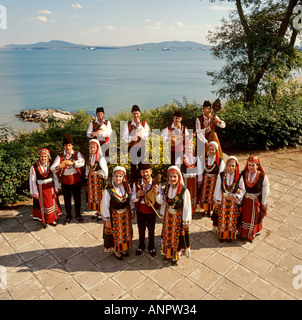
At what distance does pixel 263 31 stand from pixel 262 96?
287 centimetres

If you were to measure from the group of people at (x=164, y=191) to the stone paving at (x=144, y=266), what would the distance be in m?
0.27

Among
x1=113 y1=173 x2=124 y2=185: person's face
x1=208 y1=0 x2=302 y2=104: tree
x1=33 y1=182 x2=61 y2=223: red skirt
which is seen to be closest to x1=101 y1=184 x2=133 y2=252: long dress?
x1=113 y1=173 x2=124 y2=185: person's face

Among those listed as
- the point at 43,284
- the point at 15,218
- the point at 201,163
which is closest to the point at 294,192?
the point at 201,163

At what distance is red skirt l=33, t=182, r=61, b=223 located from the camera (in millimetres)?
6168

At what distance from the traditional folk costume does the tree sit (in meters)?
9.43

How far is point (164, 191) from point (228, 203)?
1504 mm

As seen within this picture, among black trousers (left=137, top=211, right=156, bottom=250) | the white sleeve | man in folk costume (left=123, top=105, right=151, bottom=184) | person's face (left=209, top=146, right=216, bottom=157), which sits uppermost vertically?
man in folk costume (left=123, top=105, right=151, bottom=184)

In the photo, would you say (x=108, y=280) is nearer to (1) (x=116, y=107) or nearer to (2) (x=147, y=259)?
(2) (x=147, y=259)

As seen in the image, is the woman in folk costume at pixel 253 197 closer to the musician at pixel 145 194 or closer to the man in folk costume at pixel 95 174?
the musician at pixel 145 194

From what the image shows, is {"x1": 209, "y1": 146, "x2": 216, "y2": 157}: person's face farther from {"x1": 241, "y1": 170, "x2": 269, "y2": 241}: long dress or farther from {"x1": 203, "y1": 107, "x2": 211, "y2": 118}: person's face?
{"x1": 203, "y1": 107, "x2": 211, "y2": 118}: person's face

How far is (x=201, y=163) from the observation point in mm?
6605

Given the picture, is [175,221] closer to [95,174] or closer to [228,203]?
[228,203]

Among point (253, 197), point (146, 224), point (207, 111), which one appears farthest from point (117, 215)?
point (207, 111)
